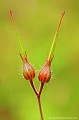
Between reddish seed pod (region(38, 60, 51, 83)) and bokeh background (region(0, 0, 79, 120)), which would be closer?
reddish seed pod (region(38, 60, 51, 83))

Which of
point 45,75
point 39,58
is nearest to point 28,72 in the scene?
point 45,75

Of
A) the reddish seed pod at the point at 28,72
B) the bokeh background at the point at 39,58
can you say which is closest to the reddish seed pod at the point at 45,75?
the reddish seed pod at the point at 28,72

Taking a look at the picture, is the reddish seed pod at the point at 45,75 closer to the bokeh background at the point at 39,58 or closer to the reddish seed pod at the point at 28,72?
the reddish seed pod at the point at 28,72

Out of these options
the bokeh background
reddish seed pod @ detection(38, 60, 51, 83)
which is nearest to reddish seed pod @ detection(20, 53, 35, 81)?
reddish seed pod @ detection(38, 60, 51, 83)

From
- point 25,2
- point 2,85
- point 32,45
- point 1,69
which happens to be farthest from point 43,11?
point 2,85

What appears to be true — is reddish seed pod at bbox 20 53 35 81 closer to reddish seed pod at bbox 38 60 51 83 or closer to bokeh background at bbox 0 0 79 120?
reddish seed pod at bbox 38 60 51 83

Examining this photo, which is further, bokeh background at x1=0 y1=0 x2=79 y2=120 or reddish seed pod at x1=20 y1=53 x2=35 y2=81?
bokeh background at x1=0 y1=0 x2=79 y2=120

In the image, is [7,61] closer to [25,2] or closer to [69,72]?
[69,72]

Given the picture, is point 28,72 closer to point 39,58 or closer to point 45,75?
point 45,75
